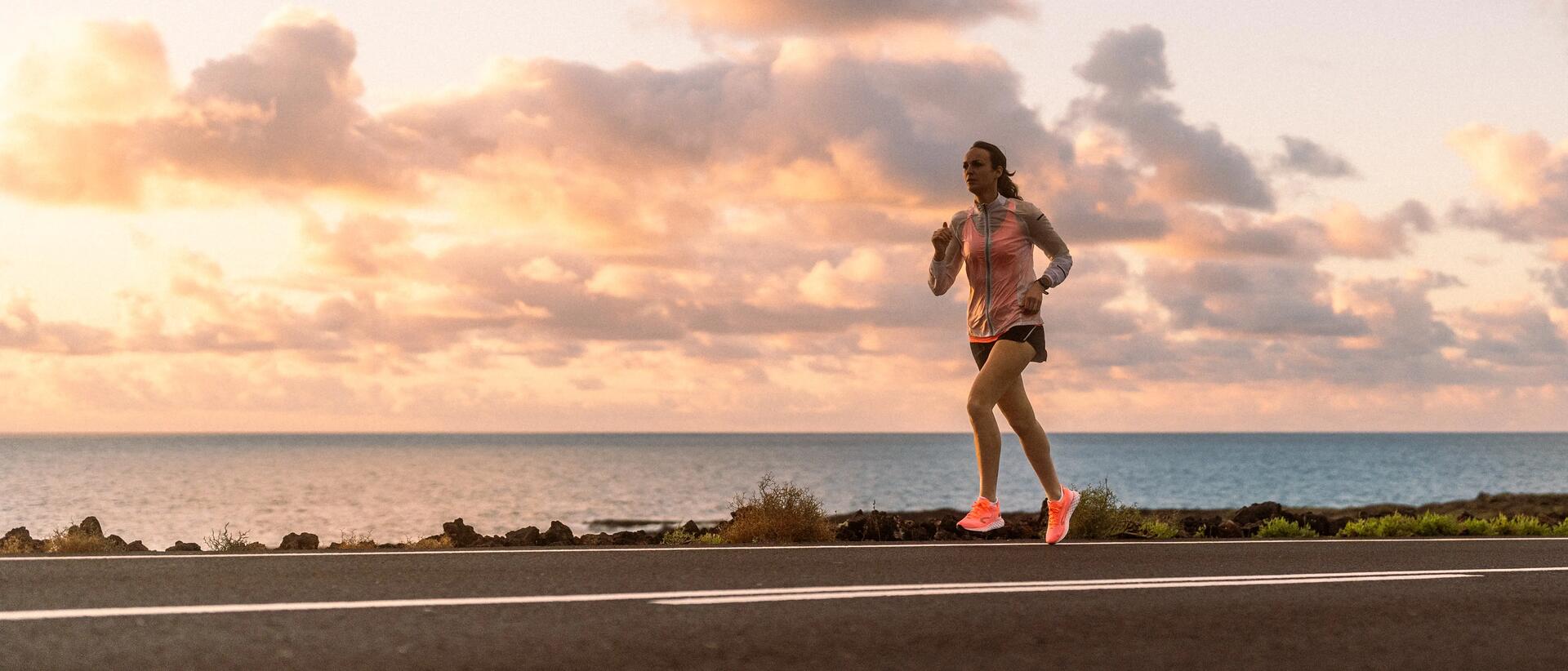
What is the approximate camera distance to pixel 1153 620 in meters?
5.25

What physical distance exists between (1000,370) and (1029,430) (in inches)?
21.8

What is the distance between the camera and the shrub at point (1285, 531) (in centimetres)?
1216

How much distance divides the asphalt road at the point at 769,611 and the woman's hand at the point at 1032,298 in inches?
60.8

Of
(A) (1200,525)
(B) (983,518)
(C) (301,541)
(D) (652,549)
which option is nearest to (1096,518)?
(A) (1200,525)

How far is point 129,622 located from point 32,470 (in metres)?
125

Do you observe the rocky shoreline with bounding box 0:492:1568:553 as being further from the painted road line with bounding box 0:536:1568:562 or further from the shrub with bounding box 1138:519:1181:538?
the painted road line with bounding box 0:536:1568:562

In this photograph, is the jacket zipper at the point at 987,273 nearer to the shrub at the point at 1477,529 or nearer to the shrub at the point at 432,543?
the shrub at the point at 432,543

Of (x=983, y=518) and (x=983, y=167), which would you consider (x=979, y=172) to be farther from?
(x=983, y=518)

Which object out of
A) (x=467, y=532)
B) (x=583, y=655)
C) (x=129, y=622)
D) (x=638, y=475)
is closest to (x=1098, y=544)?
(x=583, y=655)

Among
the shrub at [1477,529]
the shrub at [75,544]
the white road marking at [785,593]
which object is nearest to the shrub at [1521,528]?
the shrub at [1477,529]

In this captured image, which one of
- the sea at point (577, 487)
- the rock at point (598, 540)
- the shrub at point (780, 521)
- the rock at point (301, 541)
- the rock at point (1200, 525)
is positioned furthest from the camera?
the sea at point (577, 487)

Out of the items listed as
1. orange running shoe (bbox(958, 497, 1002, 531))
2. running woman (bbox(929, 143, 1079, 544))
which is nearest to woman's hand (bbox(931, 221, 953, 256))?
running woman (bbox(929, 143, 1079, 544))

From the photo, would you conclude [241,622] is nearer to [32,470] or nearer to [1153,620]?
[1153,620]

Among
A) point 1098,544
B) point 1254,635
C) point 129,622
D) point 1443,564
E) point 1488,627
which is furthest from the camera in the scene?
point 1098,544
